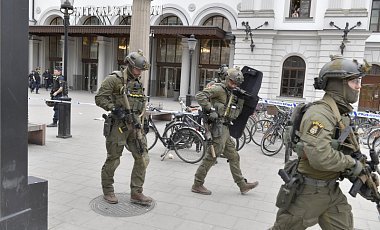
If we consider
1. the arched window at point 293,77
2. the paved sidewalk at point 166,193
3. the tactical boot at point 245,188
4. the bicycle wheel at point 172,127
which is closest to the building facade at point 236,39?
the arched window at point 293,77

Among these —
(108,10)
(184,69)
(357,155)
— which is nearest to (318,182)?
(357,155)

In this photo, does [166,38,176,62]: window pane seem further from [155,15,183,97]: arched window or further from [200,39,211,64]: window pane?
[200,39,211,64]: window pane

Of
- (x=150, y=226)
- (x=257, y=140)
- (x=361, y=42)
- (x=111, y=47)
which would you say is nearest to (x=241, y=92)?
(x=150, y=226)

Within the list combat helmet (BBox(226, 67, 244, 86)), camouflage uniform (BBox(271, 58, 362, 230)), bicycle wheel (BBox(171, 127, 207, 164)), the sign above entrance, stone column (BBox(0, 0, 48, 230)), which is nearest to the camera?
stone column (BBox(0, 0, 48, 230))

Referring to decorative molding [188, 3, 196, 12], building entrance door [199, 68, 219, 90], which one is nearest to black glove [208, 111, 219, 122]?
decorative molding [188, 3, 196, 12]

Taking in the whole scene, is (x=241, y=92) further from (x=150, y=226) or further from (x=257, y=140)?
(x=257, y=140)

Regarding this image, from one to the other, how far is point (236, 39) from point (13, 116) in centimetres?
1936

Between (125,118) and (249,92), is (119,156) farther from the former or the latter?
(249,92)

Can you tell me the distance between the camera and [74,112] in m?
13.3

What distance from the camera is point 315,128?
2.47 m

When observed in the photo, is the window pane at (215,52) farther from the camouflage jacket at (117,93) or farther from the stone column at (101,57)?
the camouflage jacket at (117,93)

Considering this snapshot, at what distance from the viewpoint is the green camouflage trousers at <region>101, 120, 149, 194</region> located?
165 inches

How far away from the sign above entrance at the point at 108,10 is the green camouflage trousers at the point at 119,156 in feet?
68.2

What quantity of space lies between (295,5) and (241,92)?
16.8 metres
